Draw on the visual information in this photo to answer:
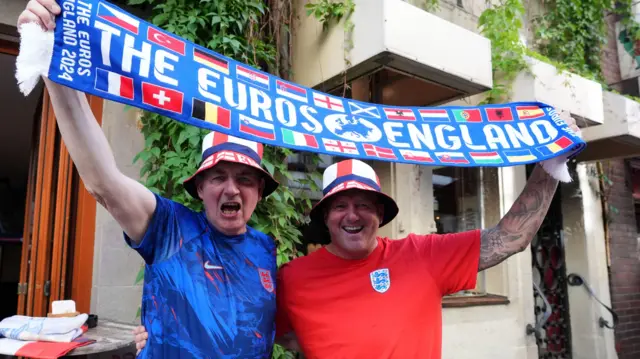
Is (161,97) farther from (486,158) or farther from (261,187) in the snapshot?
(486,158)

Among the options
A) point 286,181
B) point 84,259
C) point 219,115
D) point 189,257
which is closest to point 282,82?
point 219,115

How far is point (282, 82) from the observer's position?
2.13m

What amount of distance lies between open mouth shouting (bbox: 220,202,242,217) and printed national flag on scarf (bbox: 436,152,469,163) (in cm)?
100

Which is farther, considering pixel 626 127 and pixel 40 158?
pixel 626 127

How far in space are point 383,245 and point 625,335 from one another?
6415 millimetres

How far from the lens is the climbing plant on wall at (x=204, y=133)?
341 centimetres

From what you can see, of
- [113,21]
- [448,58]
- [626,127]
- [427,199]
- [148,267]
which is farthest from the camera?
[626,127]

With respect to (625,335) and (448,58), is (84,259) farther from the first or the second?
(625,335)

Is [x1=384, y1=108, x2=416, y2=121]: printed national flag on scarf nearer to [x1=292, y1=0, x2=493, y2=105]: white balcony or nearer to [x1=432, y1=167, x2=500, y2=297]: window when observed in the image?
[x1=292, y1=0, x2=493, y2=105]: white balcony

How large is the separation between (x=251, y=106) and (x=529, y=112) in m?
1.52

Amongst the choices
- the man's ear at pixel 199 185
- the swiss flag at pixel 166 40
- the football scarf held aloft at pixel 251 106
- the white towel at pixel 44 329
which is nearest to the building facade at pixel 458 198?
the white towel at pixel 44 329

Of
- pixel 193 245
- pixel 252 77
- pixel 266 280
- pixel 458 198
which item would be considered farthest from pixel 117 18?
pixel 458 198

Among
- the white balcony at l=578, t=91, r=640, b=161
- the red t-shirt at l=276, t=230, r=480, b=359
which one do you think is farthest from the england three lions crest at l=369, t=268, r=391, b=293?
the white balcony at l=578, t=91, r=640, b=161

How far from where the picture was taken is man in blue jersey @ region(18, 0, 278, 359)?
1522mm
